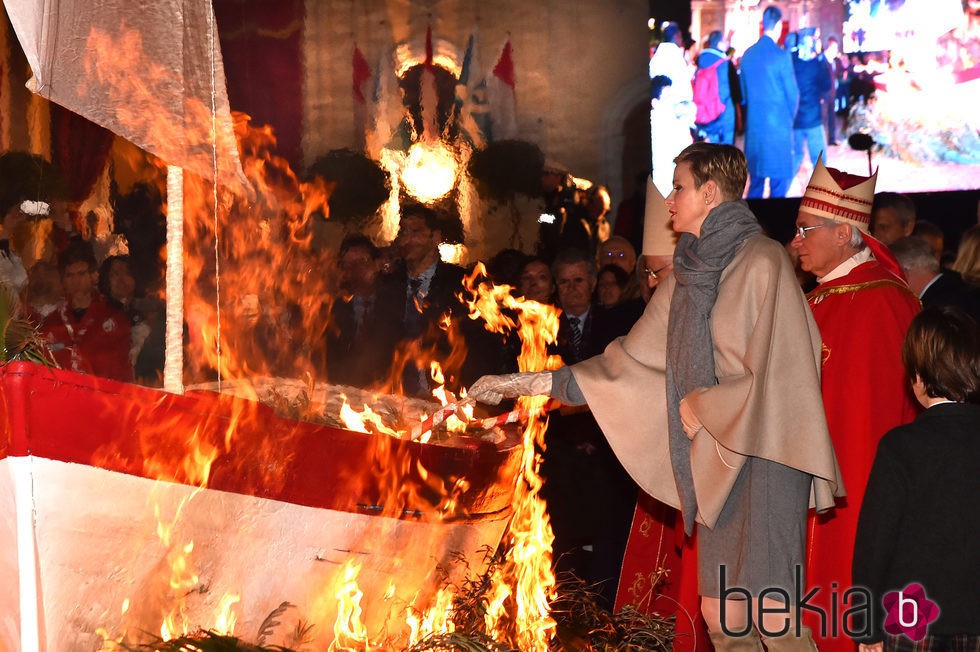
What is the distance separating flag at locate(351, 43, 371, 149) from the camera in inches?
327

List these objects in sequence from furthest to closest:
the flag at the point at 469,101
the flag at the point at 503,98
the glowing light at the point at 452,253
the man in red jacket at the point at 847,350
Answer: the flag at the point at 503,98
the flag at the point at 469,101
the glowing light at the point at 452,253
the man in red jacket at the point at 847,350

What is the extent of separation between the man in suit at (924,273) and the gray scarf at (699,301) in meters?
2.16

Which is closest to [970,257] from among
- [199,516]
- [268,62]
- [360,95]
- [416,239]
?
[416,239]

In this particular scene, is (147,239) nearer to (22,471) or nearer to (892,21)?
(22,471)

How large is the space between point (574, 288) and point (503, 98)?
3.16 metres

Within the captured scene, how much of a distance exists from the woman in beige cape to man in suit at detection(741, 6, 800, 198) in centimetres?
639

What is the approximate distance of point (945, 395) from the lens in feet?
11.5

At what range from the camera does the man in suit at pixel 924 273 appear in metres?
5.92

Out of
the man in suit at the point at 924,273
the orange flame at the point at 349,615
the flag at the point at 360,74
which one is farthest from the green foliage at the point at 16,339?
the flag at the point at 360,74

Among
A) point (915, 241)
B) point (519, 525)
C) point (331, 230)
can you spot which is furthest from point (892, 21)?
point (519, 525)

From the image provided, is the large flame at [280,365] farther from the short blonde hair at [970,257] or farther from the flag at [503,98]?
the short blonde hair at [970,257]

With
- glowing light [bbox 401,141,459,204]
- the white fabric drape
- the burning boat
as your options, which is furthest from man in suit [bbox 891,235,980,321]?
the white fabric drape

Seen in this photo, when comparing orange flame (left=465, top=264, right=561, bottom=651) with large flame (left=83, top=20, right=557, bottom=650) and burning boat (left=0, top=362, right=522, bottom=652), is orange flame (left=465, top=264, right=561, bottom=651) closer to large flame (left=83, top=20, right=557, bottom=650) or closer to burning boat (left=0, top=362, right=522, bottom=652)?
large flame (left=83, top=20, right=557, bottom=650)

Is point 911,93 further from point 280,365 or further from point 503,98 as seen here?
point 280,365
